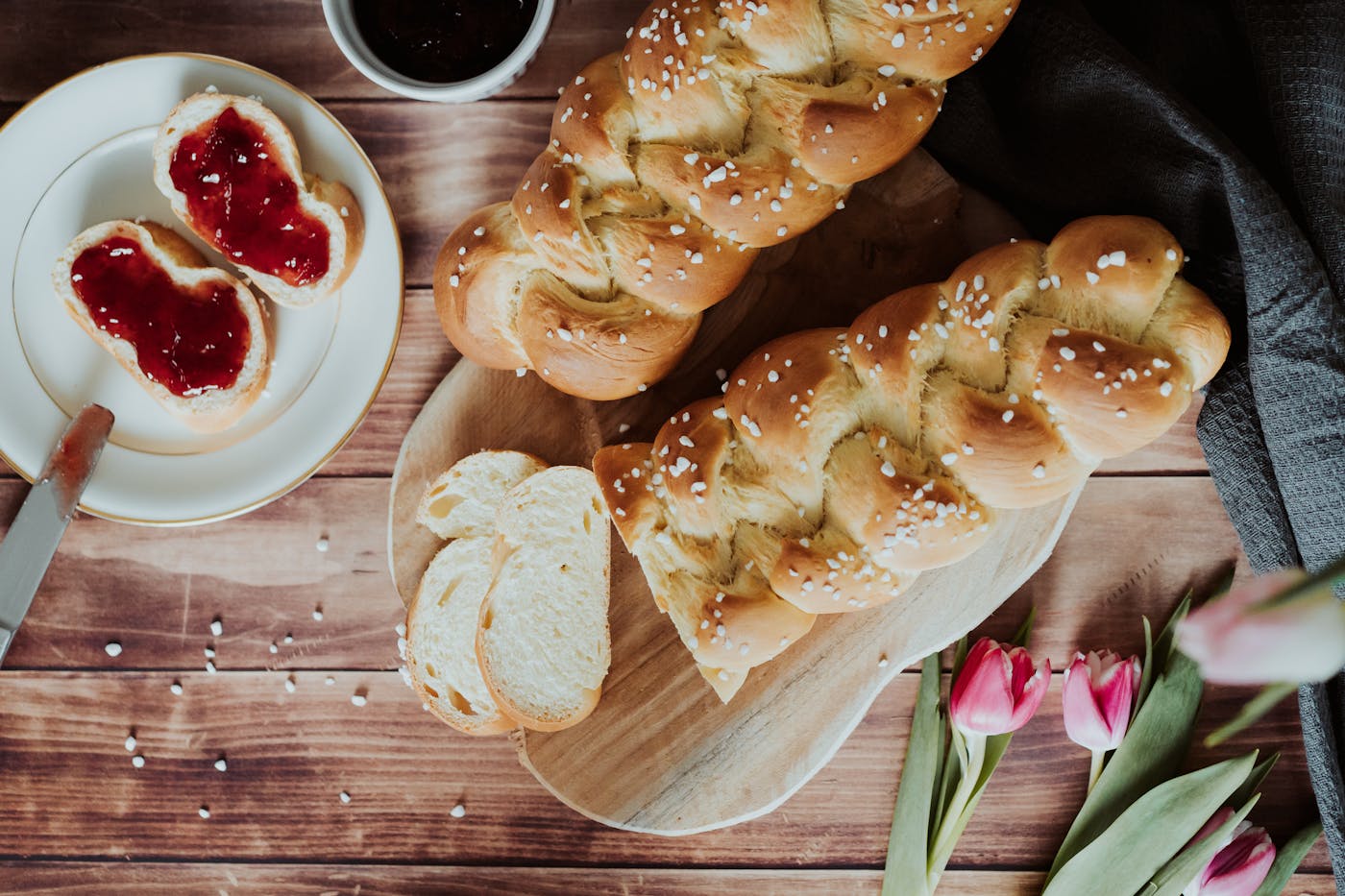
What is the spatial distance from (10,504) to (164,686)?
1.44ft

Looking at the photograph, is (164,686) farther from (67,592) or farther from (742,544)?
(742,544)

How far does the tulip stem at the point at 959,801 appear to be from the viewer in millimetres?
1744

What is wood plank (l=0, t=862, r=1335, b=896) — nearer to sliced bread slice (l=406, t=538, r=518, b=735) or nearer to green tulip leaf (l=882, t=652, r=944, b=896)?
green tulip leaf (l=882, t=652, r=944, b=896)

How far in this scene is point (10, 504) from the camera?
6.10 ft

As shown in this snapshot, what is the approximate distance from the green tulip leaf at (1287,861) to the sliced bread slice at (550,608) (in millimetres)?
1217

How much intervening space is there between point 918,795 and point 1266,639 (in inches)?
52.1

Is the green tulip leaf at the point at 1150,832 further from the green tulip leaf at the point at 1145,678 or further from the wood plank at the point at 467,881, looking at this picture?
the wood plank at the point at 467,881

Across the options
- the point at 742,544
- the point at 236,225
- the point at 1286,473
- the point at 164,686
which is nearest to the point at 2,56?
the point at 236,225

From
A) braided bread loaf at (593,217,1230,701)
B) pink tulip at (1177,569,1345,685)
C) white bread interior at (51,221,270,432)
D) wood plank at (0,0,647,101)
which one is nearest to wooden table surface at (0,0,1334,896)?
wood plank at (0,0,647,101)

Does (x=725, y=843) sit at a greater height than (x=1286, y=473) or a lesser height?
lesser

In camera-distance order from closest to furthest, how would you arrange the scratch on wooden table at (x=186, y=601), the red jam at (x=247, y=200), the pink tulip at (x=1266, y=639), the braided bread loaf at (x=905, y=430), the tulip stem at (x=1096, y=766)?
the pink tulip at (x=1266, y=639) < the braided bread loaf at (x=905, y=430) < the red jam at (x=247, y=200) < the tulip stem at (x=1096, y=766) < the scratch on wooden table at (x=186, y=601)

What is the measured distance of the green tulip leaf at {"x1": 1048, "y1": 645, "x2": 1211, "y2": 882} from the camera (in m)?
1.73

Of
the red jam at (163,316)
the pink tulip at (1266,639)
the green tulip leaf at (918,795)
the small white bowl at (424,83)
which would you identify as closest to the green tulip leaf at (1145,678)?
the green tulip leaf at (918,795)

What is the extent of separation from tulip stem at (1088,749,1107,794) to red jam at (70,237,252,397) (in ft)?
5.36
